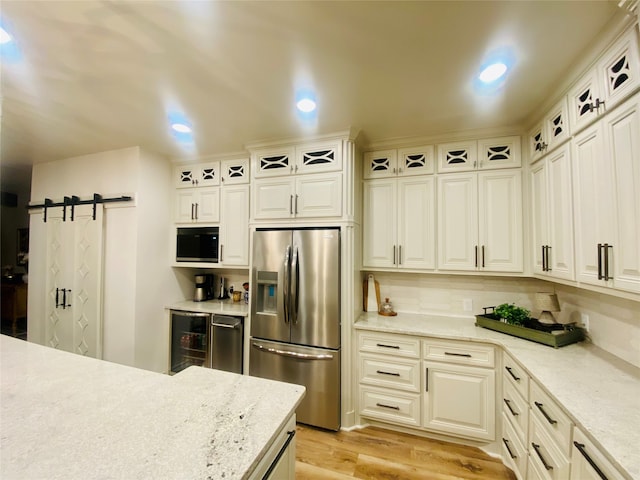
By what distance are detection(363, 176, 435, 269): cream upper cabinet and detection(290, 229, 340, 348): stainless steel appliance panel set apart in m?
0.53

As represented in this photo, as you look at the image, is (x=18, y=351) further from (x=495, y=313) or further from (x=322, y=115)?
(x=495, y=313)

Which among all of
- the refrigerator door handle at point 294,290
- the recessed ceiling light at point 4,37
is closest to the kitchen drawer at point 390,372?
the refrigerator door handle at point 294,290

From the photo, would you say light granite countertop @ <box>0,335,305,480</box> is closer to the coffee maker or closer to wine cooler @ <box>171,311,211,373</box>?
wine cooler @ <box>171,311,211,373</box>

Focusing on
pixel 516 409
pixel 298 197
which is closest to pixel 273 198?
pixel 298 197

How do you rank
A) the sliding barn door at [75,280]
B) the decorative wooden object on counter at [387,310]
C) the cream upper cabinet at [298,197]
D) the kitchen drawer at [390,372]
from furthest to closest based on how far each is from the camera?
the sliding barn door at [75,280] → the decorative wooden object on counter at [387,310] → the cream upper cabinet at [298,197] → the kitchen drawer at [390,372]

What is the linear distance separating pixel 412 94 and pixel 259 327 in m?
2.40

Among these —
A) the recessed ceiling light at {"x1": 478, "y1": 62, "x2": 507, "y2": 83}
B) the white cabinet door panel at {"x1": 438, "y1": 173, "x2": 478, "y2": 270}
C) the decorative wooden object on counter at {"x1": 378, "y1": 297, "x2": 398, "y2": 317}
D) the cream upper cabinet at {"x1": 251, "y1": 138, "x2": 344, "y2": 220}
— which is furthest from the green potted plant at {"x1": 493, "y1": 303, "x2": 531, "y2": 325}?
the recessed ceiling light at {"x1": 478, "y1": 62, "x2": 507, "y2": 83}

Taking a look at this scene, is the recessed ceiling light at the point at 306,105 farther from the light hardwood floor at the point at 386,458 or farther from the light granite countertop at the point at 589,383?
the light hardwood floor at the point at 386,458

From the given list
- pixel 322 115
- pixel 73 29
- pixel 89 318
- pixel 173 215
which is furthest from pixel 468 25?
pixel 89 318

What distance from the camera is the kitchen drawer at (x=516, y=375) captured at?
5.10 ft

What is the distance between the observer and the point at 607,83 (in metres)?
1.34

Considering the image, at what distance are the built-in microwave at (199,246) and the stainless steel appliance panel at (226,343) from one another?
0.75 metres

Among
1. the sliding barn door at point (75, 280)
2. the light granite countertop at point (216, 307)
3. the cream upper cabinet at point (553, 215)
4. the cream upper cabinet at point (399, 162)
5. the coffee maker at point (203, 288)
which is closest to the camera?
the cream upper cabinet at point (553, 215)

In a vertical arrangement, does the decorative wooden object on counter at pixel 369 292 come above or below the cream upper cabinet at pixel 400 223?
below
